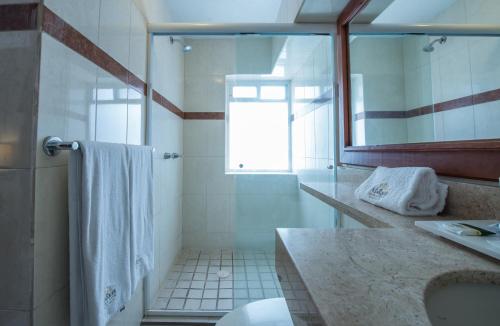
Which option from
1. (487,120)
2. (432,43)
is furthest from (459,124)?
(432,43)

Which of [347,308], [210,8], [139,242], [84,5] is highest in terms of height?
[210,8]

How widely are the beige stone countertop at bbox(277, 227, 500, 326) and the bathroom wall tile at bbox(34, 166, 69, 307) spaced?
0.70 metres

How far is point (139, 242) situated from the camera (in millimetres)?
1045

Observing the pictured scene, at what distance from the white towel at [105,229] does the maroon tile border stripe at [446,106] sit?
3.86ft

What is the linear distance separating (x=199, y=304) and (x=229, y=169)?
110 centimetres

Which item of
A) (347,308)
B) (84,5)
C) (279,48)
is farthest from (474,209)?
(279,48)

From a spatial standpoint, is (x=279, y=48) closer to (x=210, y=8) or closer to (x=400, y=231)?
(x=210, y=8)

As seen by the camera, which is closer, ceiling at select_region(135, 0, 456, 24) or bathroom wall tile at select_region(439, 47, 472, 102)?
bathroom wall tile at select_region(439, 47, 472, 102)

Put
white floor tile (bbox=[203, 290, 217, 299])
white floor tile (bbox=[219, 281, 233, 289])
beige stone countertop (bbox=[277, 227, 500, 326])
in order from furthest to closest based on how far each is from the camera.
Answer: white floor tile (bbox=[219, 281, 233, 289]), white floor tile (bbox=[203, 290, 217, 299]), beige stone countertop (bbox=[277, 227, 500, 326])

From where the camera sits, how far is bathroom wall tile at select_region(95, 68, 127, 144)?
0.97m

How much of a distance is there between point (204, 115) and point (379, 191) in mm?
1822

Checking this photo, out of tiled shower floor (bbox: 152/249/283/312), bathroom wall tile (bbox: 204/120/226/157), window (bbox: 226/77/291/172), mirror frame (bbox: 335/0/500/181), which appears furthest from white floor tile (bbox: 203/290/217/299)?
mirror frame (bbox: 335/0/500/181)

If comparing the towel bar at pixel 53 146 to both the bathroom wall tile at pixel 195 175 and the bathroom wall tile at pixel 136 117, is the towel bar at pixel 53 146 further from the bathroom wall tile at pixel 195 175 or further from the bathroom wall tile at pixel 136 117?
the bathroom wall tile at pixel 195 175

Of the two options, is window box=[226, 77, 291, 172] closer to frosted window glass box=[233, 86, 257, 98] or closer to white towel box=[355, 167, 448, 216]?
frosted window glass box=[233, 86, 257, 98]
